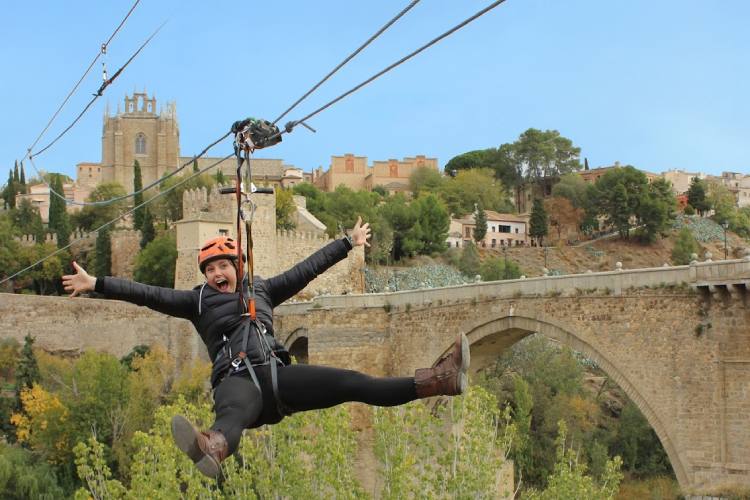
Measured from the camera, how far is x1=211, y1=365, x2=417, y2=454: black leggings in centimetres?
583

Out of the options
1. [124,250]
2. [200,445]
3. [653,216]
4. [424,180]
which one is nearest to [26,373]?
[124,250]

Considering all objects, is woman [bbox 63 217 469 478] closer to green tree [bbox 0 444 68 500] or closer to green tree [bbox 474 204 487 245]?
green tree [bbox 0 444 68 500]

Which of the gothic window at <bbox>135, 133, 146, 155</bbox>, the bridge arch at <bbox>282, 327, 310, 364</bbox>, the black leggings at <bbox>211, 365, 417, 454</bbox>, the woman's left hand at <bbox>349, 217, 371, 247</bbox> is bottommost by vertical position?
the bridge arch at <bbox>282, 327, 310, 364</bbox>

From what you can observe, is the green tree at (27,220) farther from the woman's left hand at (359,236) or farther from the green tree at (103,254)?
the woman's left hand at (359,236)

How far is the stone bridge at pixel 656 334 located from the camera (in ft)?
61.9

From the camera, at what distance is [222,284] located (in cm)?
641

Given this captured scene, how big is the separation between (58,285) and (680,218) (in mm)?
31893

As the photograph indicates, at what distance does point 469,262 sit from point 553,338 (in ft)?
98.0

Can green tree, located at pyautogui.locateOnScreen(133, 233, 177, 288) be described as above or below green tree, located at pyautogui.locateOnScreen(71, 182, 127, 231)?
below

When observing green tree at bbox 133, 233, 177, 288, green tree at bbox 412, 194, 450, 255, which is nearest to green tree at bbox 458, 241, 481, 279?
green tree at bbox 412, 194, 450, 255

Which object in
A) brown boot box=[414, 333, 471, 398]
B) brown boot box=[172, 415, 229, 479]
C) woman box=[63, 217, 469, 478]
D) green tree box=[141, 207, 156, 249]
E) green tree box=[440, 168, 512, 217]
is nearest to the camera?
brown boot box=[172, 415, 229, 479]

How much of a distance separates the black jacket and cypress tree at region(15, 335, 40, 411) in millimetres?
28980

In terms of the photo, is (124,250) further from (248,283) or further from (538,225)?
(248,283)

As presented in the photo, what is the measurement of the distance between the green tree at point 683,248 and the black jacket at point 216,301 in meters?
49.3
